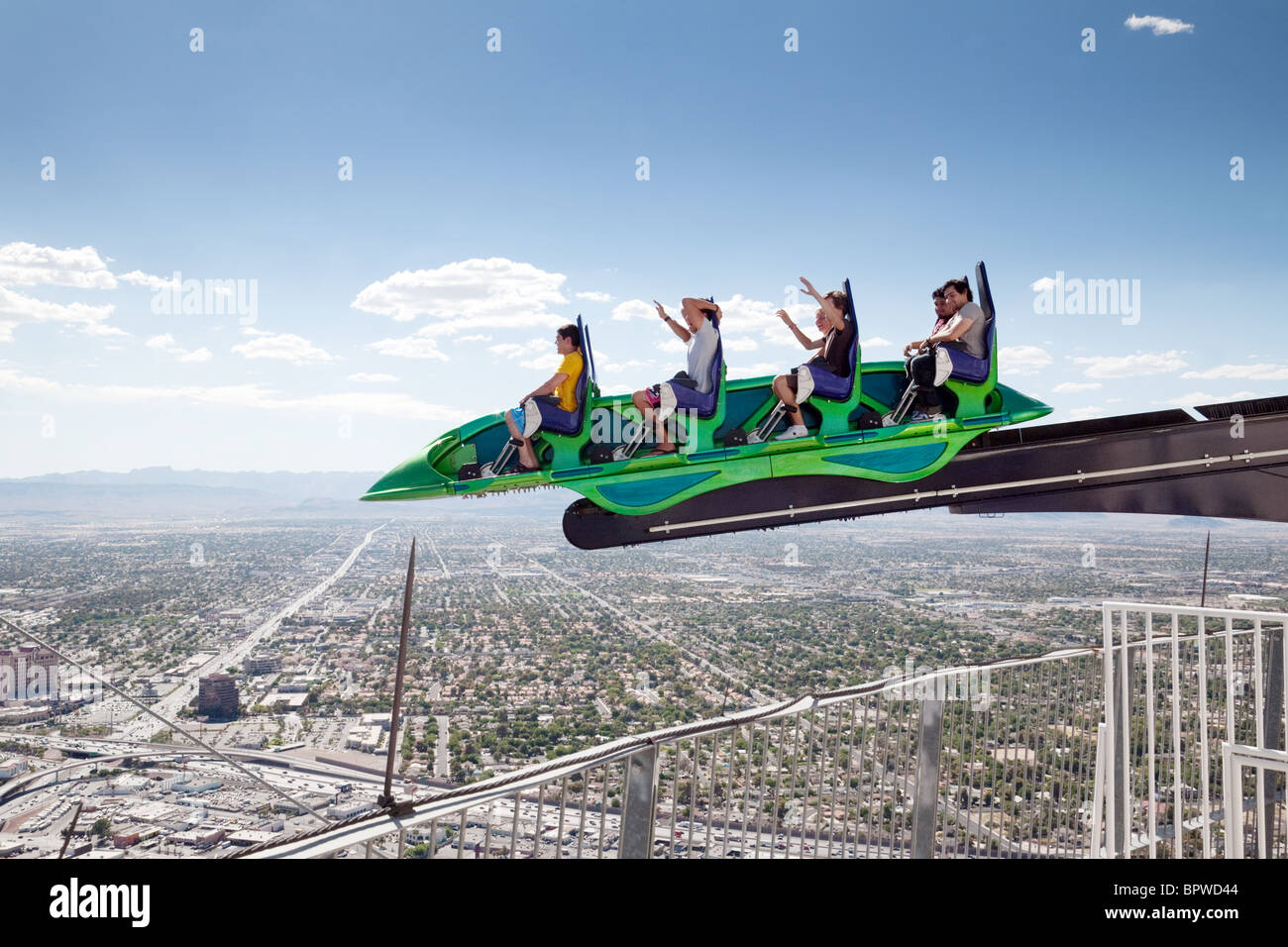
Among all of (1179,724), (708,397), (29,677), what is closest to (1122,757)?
(1179,724)

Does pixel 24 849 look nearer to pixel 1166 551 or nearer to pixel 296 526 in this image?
pixel 1166 551

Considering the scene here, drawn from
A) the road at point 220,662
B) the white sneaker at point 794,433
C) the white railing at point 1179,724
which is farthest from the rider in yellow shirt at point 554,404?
the road at point 220,662

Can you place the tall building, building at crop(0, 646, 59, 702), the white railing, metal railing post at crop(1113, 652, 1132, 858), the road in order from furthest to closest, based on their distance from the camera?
the tall building → the road → building at crop(0, 646, 59, 702) → metal railing post at crop(1113, 652, 1132, 858) → the white railing

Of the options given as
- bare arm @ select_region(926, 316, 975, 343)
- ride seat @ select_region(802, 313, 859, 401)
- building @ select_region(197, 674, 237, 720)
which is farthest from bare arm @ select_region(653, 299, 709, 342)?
building @ select_region(197, 674, 237, 720)

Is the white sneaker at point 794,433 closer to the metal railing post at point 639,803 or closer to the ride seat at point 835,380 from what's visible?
the ride seat at point 835,380

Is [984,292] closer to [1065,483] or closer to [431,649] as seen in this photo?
[1065,483]

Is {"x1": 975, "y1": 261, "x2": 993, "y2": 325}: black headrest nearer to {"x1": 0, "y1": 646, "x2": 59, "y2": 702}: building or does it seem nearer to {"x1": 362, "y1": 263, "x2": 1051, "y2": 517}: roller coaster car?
{"x1": 362, "y1": 263, "x2": 1051, "y2": 517}: roller coaster car
